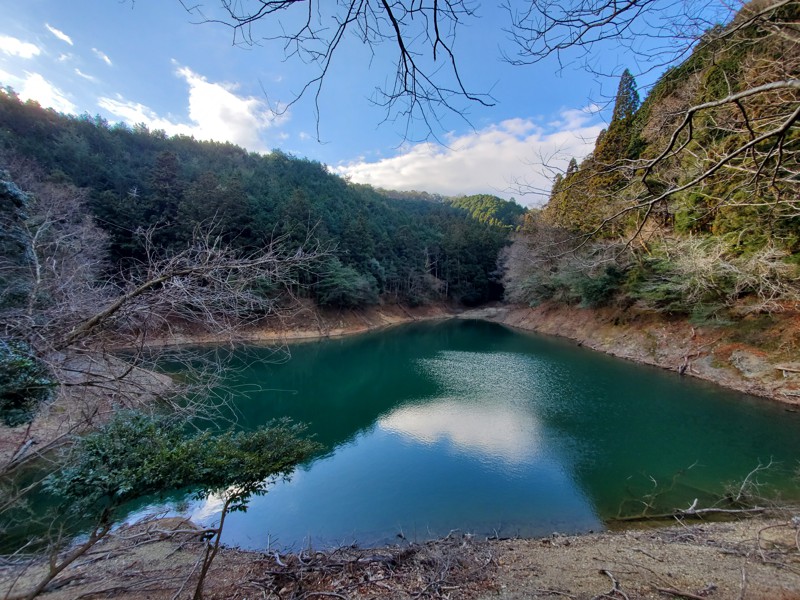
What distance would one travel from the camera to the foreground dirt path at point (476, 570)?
3.07 m

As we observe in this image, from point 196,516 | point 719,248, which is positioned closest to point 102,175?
point 196,516

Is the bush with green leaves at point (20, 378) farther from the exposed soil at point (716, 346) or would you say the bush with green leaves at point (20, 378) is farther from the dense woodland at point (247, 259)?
the exposed soil at point (716, 346)

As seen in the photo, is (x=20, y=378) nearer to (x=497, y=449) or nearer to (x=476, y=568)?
(x=476, y=568)

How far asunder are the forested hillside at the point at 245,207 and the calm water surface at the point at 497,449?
4783 millimetres

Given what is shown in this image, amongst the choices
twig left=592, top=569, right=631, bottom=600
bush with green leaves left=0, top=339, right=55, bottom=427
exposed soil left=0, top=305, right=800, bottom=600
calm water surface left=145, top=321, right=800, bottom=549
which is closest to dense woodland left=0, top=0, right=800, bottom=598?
bush with green leaves left=0, top=339, right=55, bottom=427

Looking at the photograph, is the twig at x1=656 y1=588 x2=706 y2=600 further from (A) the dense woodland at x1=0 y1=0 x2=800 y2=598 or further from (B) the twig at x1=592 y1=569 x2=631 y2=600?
(A) the dense woodland at x1=0 y1=0 x2=800 y2=598

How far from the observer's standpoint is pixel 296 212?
71.3ft

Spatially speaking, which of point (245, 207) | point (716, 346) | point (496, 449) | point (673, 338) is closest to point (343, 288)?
point (245, 207)

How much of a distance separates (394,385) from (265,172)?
107 ft

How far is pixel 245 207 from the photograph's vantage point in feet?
65.3

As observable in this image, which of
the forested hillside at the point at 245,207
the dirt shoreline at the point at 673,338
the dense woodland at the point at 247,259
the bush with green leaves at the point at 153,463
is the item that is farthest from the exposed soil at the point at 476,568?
the forested hillside at the point at 245,207

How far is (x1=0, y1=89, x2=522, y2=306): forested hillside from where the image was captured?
16.9 meters

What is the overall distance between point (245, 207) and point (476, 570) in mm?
20907

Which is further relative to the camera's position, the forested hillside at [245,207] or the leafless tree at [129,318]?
the forested hillside at [245,207]
